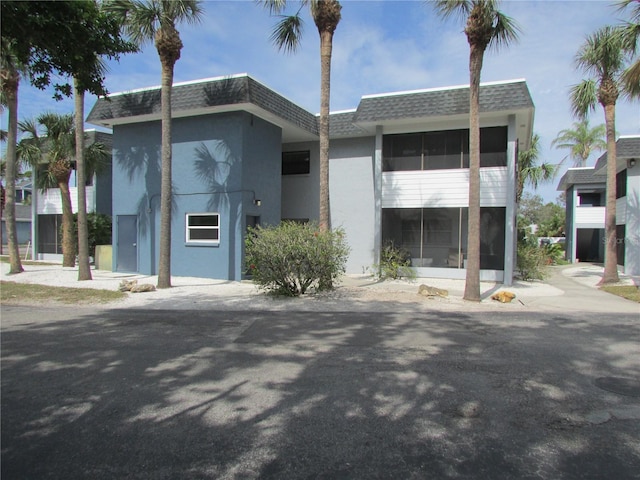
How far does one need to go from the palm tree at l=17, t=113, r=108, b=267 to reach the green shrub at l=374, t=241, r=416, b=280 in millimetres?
12346

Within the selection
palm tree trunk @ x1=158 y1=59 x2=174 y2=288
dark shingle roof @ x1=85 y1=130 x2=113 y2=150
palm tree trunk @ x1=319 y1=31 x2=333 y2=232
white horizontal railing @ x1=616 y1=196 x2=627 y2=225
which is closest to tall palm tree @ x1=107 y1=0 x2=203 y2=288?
palm tree trunk @ x1=158 y1=59 x2=174 y2=288

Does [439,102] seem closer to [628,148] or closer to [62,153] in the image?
[628,148]

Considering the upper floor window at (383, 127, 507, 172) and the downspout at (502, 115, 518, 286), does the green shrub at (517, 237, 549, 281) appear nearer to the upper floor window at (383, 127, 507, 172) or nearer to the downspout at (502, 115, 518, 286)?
the downspout at (502, 115, 518, 286)

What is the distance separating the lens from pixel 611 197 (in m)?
15.1

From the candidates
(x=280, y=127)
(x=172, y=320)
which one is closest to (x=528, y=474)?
(x=172, y=320)

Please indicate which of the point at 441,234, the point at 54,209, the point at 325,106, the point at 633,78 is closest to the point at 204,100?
the point at 325,106

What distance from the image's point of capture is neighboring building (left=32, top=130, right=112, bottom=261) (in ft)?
70.4

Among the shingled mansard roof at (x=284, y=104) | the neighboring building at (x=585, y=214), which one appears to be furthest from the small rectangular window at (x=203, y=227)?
the neighboring building at (x=585, y=214)

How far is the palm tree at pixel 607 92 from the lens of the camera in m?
14.2

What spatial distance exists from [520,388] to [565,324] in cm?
420

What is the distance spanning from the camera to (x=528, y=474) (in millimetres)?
3053

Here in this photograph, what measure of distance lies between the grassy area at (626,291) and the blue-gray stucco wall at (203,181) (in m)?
11.2

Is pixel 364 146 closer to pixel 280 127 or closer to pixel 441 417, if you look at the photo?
pixel 280 127

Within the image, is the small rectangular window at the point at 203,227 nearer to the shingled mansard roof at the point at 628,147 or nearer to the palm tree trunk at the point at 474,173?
the palm tree trunk at the point at 474,173
